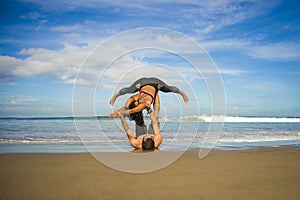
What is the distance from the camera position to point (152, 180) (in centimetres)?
546

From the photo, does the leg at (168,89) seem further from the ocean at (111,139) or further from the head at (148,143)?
the head at (148,143)

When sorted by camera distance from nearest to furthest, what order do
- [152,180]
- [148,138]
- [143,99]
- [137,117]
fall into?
[152,180]
[143,99]
[137,117]
[148,138]

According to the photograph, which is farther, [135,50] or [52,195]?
[135,50]

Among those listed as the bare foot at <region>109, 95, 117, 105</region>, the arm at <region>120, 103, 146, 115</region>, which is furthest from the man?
the bare foot at <region>109, 95, 117, 105</region>

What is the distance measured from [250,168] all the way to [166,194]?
2893mm

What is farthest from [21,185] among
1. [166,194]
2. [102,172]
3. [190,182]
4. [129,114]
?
[129,114]

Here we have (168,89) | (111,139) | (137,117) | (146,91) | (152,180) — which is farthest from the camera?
(111,139)

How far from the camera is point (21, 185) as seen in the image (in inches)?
201

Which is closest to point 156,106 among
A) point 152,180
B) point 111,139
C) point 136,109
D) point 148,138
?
point 148,138

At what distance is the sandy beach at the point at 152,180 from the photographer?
4637 mm

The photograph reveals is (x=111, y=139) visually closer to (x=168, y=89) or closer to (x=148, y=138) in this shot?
(x=148, y=138)

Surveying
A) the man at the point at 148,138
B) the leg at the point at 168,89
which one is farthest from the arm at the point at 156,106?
the leg at the point at 168,89

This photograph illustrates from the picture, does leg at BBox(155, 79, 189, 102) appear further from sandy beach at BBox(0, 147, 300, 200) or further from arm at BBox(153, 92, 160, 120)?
sandy beach at BBox(0, 147, 300, 200)

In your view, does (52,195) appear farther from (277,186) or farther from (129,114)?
(129,114)
